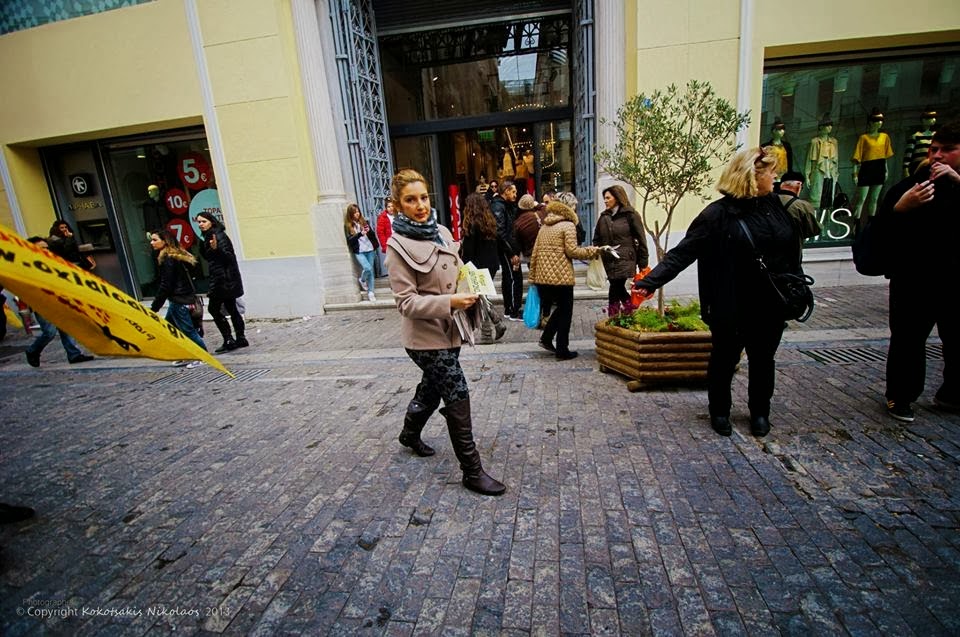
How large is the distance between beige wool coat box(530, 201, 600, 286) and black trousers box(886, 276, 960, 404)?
2.46m

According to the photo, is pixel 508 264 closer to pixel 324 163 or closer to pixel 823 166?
pixel 324 163

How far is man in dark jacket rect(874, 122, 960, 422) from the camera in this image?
9.61 feet

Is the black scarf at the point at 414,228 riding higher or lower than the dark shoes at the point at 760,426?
higher

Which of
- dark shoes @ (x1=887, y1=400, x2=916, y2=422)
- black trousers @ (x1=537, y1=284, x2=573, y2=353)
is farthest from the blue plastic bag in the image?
dark shoes @ (x1=887, y1=400, x2=916, y2=422)

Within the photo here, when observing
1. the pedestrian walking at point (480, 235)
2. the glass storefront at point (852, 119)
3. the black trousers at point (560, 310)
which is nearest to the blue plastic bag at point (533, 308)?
the black trousers at point (560, 310)

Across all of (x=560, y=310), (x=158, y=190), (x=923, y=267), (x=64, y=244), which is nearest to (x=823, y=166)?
(x=923, y=267)

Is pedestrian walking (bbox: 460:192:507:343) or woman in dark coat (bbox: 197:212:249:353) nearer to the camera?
pedestrian walking (bbox: 460:192:507:343)

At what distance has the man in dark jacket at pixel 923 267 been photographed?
293 cm

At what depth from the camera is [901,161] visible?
832 cm

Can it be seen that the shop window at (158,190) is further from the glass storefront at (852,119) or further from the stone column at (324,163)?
the glass storefront at (852,119)

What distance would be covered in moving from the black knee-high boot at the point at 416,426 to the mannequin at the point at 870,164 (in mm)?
9470

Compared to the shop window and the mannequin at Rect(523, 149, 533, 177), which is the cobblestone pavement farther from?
the mannequin at Rect(523, 149, 533, 177)

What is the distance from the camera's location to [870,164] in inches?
329

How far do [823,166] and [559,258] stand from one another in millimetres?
6846
